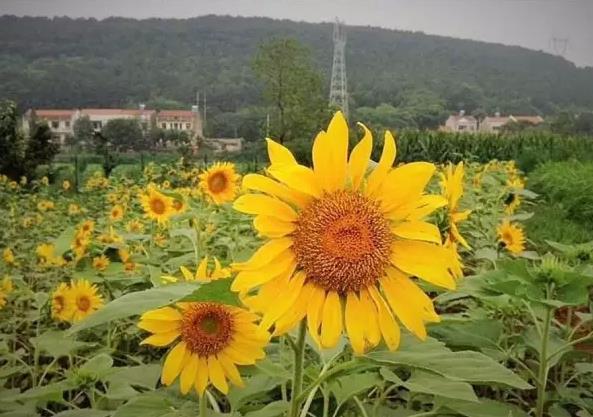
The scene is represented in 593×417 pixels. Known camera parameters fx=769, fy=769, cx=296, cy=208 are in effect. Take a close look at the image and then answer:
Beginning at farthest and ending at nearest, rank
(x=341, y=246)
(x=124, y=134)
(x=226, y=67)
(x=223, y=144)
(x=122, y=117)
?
(x=226, y=67), (x=122, y=117), (x=124, y=134), (x=223, y=144), (x=341, y=246)

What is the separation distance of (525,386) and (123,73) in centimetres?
898

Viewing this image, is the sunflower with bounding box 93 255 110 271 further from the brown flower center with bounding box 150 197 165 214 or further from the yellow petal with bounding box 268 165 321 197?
the yellow petal with bounding box 268 165 321 197

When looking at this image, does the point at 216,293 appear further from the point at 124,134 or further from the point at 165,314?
the point at 124,134

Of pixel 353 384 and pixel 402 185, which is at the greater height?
pixel 402 185

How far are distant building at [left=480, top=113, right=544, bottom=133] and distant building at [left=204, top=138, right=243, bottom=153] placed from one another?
19.0 ft

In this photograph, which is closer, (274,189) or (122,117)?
(274,189)

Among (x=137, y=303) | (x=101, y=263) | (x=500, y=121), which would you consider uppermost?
(x=137, y=303)

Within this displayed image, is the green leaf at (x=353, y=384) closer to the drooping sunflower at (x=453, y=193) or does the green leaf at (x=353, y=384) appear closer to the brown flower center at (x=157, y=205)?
the drooping sunflower at (x=453, y=193)

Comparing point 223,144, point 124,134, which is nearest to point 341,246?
point 223,144

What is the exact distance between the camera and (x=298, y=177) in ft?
1.24

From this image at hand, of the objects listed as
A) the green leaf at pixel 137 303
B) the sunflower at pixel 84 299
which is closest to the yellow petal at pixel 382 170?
the green leaf at pixel 137 303

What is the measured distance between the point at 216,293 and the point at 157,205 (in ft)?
3.71

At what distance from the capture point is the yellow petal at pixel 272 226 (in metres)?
0.38

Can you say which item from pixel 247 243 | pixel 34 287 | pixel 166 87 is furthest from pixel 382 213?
pixel 166 87
